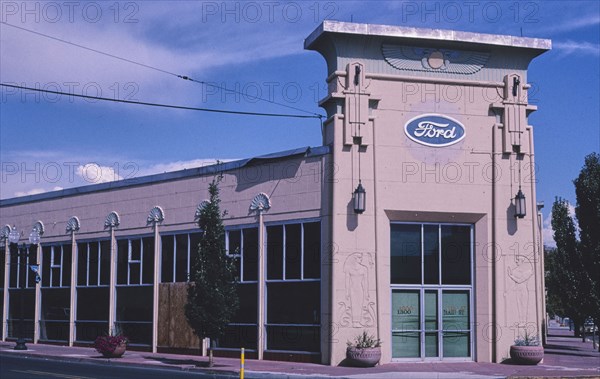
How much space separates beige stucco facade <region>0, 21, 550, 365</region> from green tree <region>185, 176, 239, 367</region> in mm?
2651

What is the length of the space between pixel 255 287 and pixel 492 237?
8.64m

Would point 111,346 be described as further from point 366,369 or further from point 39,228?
point 39,228

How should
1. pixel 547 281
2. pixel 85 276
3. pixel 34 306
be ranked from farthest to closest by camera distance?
pixel 547 281
pixel 34 306
pixel 85 276

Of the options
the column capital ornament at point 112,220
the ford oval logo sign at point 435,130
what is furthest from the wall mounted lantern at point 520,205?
the column capital ornament at point 112,220

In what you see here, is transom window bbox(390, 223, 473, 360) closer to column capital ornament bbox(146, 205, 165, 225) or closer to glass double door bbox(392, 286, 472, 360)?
glass double door bbox(392, 286, 472, 360)

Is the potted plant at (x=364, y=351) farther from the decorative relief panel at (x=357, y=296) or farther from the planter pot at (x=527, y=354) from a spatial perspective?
the planter pot at (x=527, y=354)

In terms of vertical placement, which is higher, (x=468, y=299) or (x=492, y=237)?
(x=492, y=237)

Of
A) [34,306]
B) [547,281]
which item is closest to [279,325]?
[34,306]

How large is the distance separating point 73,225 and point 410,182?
17881 mm

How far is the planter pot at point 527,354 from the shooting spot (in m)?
27.6

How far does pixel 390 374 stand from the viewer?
24156 millimetres

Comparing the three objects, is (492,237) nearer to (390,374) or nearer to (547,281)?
(390,374)

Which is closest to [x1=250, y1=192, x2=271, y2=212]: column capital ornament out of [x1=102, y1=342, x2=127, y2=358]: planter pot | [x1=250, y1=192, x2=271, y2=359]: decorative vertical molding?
[x1=250, y1=192, x2=271, y2=359]: decorative vertical molding

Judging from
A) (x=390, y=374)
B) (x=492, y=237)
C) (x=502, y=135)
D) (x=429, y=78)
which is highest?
(x=429, y=78)
